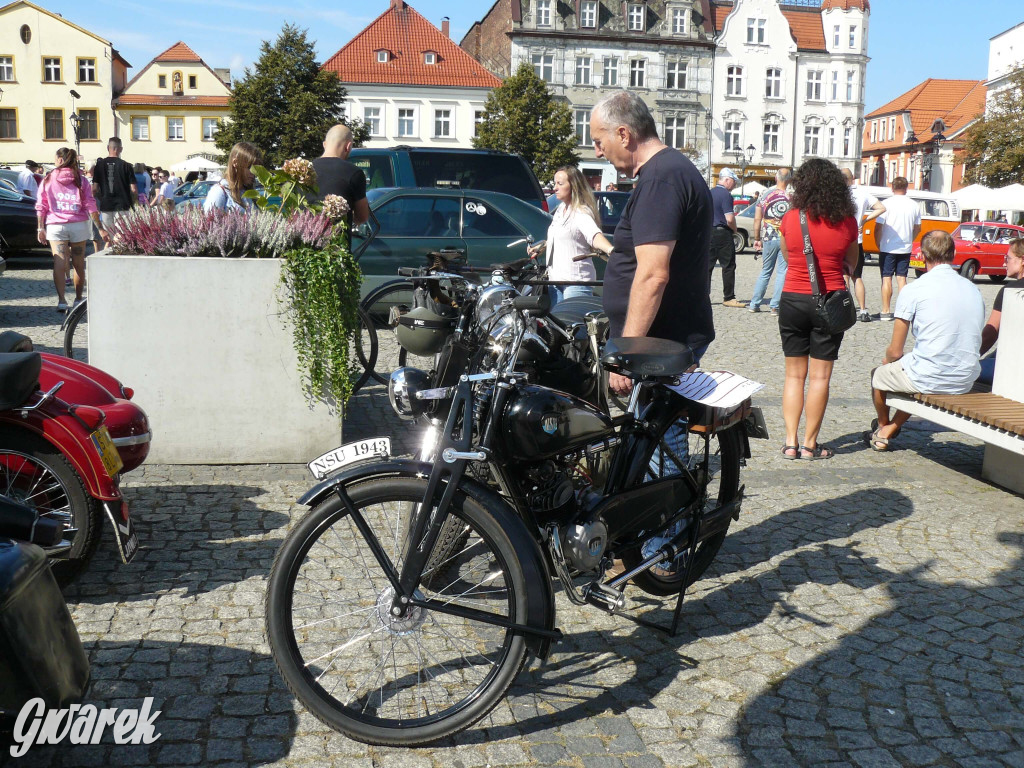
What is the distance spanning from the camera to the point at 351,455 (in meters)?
3.14

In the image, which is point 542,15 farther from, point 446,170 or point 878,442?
point 878,442

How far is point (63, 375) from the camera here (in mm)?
4668

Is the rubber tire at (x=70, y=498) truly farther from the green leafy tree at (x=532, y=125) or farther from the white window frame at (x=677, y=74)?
the white window frame at (x=677, y=74)

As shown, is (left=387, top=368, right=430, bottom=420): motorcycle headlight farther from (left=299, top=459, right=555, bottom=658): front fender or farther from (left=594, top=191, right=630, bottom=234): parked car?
(left=594, top=191, right=630, bottom=234): parked car

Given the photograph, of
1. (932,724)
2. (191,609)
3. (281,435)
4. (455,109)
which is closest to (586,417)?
(932,724)

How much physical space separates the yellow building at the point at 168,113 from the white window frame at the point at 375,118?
34.8 feet

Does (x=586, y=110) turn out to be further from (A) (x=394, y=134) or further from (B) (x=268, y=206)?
(B) (x=268, y=206)

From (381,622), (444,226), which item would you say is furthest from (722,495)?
(444,226)

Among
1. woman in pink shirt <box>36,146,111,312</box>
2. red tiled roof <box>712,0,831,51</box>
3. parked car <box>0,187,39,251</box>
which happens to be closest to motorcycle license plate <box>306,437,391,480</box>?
woman in pink shirt <box>36,146,111,312</box>

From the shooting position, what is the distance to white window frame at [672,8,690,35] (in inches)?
2594

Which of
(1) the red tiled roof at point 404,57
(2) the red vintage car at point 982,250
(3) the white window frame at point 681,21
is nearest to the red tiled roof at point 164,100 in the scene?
(1) the red tiled roof at point 404,57

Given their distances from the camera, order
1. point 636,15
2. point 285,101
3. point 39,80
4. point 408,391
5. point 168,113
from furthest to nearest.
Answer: point 168,113 → point 39,80 → point 636,15 → point 285,101 → point 408,391

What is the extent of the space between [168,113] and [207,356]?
68978 mm

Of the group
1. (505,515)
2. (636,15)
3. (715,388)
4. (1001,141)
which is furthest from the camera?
(636,15)
